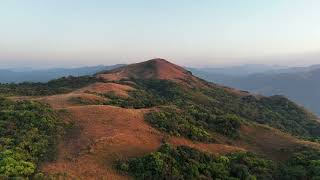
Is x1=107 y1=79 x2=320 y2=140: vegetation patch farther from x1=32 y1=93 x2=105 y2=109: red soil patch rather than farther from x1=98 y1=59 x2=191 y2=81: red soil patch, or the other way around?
x1=98 y1=59 x2=191 y2=81: red soil patch

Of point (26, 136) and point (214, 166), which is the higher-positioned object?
point (26, 136)

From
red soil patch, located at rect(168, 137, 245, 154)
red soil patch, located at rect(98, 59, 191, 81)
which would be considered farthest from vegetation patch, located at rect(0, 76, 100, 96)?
red soil patch, located at rect(168, 137, 245, 154)

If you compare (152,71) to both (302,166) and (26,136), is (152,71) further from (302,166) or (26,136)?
(26,136)

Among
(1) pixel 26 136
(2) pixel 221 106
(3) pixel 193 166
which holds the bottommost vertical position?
(2) pixel 221 106

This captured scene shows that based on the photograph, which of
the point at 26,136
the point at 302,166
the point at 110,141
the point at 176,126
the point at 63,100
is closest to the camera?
the point at 26,136

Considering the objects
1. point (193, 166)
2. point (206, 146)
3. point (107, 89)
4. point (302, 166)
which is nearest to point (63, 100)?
point (107, 89)

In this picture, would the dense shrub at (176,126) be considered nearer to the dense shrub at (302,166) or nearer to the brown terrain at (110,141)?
the brown terrain at (110,141)

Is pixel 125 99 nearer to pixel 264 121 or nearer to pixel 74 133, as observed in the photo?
pixel 74 133

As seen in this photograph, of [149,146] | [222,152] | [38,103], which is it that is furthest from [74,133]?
[222,152]
